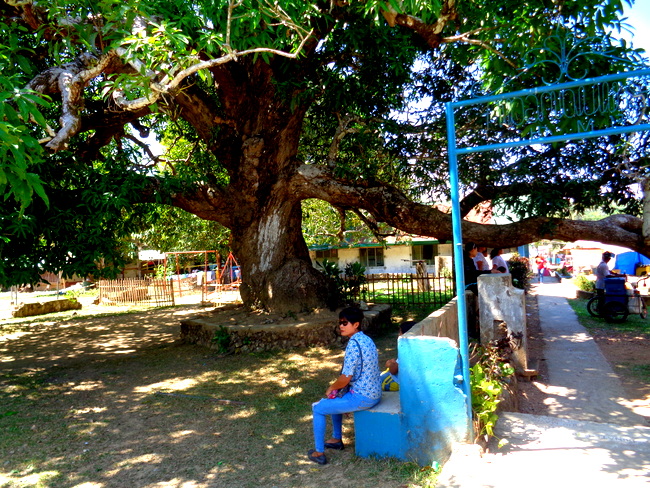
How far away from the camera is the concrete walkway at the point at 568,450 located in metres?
3.31

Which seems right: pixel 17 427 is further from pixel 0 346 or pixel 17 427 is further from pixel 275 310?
pixel 0 346

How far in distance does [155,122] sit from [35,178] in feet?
34.8

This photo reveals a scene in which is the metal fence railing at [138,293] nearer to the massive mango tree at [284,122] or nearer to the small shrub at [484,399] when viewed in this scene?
the massive mango tree at [284,122]

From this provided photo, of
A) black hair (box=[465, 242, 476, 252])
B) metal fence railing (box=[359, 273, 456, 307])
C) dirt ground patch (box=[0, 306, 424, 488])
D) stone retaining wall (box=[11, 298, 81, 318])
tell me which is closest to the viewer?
dirt ground patch (box=[0, 306, 424, 488])

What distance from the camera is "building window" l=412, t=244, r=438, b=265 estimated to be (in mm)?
28719

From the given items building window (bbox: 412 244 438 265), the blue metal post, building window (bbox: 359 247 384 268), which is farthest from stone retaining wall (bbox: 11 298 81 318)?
the blue metal post

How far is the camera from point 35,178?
3.70 meters

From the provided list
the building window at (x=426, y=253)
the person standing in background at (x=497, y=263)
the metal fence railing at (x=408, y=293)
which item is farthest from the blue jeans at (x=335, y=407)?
the building window at (x=426, y=253)

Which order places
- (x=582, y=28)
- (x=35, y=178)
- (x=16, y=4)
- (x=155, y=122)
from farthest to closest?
(x=155, y=122)
(x=16, y=4)
(x=582, y=28)
(x=35, y=178)

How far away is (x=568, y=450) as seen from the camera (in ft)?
12.6

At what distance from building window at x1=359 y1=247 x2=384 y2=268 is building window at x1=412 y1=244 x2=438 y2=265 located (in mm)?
2260

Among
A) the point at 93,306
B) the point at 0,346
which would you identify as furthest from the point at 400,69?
the point at 93,306

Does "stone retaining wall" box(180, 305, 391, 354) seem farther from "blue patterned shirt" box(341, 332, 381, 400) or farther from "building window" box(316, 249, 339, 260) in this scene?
"building window" box(316, 249, 339, 260)

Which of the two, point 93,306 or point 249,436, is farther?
point 93,306
